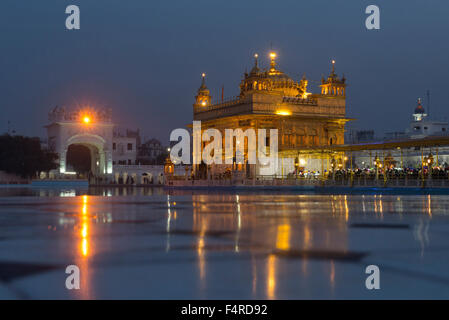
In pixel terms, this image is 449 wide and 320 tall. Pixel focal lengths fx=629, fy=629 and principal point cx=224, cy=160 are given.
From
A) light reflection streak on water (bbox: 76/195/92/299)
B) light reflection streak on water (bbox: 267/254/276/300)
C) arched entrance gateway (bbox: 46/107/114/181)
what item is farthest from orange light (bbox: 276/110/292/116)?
light reflection streak on water (bbox: 267/254/276/300)

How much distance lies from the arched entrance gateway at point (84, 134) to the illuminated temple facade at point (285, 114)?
55.4ft

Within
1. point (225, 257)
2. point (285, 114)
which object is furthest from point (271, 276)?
point (285, 114)

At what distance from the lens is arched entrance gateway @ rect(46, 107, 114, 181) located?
62938 mm

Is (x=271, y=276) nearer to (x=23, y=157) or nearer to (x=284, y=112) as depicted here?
(x=284, y=112)

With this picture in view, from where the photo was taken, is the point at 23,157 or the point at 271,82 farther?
the point at 23,157

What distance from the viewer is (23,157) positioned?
59.9m

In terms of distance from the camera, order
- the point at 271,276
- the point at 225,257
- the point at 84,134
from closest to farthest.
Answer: the point at 271,276, the point at 225,257, the point at 84,134

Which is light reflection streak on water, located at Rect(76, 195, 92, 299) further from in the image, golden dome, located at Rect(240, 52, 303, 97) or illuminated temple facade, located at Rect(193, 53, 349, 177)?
golden dome, located at Rect(240, 52, 303, 97)

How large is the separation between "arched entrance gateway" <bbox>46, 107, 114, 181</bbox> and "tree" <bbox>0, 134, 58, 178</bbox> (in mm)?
1852

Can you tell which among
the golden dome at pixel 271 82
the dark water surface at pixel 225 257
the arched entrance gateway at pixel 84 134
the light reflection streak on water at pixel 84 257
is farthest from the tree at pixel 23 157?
the light reflection streak on water at pixel 84 257

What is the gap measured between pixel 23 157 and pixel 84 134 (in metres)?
6.87
